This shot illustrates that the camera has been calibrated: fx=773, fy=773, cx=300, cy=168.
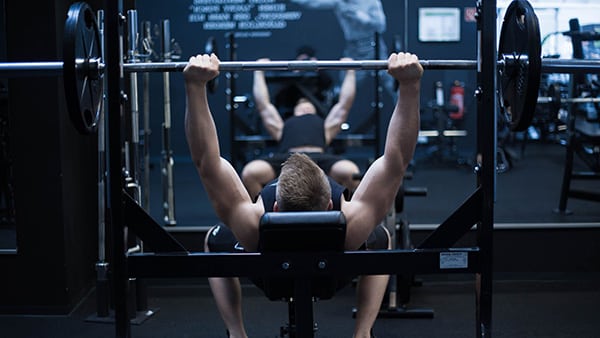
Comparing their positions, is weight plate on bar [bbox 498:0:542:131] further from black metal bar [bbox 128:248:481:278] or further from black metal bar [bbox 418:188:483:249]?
black metal bar [bbox 128:248:481:278]

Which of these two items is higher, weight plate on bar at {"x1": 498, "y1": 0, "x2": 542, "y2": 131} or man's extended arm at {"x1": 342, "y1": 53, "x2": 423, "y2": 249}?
weight plate on bar at {"x1": 498, "y1": 0, "x2": 542, "y2": 131}

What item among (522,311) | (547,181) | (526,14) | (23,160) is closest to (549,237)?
(522,311)

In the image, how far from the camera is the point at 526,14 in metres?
2.16

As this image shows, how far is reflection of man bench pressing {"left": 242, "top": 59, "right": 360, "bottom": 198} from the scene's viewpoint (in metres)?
4.19

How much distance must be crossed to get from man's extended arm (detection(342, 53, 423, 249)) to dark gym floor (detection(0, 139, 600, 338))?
113 cm

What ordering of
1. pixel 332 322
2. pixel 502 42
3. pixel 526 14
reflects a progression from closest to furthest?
pixel 526 14
pixel 502 42
pixel 332 322

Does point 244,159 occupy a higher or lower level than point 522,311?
higher

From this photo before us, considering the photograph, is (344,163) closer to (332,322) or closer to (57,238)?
(332,322)

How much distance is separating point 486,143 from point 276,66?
0.64m

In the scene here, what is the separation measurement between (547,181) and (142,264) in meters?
3.46

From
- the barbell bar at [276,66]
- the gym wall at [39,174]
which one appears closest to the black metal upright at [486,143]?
the barbell bar at [276,66]

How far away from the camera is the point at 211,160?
2184 mm

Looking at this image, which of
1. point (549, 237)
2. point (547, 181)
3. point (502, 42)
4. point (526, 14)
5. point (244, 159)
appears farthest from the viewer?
point (244, 159)

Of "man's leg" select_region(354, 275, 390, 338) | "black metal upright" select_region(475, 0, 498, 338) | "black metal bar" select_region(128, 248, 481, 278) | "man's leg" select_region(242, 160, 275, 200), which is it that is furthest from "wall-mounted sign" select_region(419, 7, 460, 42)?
"black metal bar" select_region(128, 248, 481, 278)
